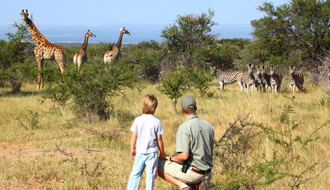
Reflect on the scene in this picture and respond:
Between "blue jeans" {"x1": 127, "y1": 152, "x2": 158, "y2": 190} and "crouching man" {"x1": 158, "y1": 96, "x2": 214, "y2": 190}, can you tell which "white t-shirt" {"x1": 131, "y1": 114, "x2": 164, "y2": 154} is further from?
"crouching man" {"x1": 158, "y1": 96, "x2": 214, "y2": 190}

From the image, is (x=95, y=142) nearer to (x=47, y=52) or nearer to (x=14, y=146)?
(x=14, y=146)

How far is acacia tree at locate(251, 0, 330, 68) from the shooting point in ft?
57.5

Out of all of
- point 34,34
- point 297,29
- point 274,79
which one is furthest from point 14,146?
point 297,29

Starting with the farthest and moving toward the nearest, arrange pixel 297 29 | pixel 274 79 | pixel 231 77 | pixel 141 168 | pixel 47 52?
pixel 297 29
pixel 231 77
pixel 47 52
pixel 274 79
pixel 141 168

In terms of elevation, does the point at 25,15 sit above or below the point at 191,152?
above

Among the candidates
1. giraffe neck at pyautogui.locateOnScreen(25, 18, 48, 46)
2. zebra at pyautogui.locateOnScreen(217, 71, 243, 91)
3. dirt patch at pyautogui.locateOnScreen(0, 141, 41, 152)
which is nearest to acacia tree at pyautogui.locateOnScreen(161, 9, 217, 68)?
zebra at pyautogui.locateOnScreen(217, 71, 243, 91)

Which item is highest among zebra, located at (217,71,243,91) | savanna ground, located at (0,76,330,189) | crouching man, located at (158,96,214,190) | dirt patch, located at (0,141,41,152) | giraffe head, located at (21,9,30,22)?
giraffe head, located at (21,9,30,22)

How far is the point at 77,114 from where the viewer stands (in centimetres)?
943

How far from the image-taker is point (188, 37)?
749 inches

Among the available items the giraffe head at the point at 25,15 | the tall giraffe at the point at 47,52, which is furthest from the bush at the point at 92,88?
the giraffe head at the point at 25,15

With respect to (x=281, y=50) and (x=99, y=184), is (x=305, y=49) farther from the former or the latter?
(x=99, y=184)

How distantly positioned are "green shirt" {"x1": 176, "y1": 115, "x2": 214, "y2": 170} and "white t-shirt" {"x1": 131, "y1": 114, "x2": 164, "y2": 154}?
35 cm

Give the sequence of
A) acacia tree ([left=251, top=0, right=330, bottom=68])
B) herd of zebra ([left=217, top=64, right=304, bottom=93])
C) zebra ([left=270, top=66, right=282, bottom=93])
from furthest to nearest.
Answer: acacia tree ([left=251, top=0, right=330, bottom=68]), herd of zebra ([left=217, top=64, right=304, bottom=93]), zebra ([left=270, top=66, right=282, bottom=93])

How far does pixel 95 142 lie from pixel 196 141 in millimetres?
3747
